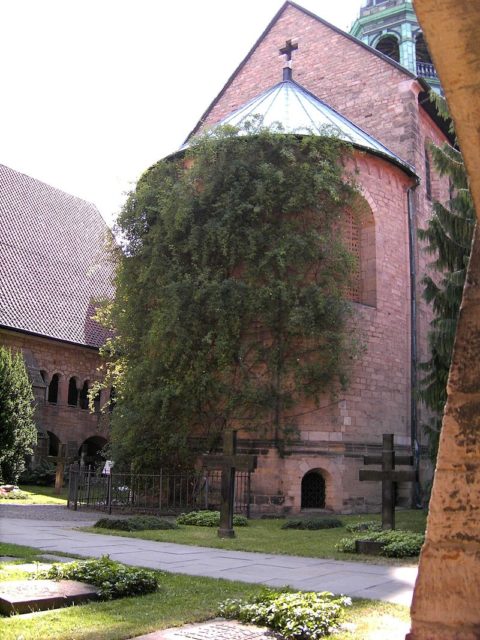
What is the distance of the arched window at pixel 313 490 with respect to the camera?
1658 centimetres

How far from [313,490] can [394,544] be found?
823 centimetres

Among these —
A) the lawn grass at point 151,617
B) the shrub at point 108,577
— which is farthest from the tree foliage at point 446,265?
the shrub at point 108,577

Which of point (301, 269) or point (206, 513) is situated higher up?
point (301, 269)

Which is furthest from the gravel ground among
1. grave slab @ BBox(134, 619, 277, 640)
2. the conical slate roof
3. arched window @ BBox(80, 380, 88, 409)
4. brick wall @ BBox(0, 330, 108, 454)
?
arched window @ BBox(80, 380, 88, 409)

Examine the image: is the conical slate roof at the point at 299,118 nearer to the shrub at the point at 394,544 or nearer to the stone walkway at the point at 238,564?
the shrub at the point at 394,544

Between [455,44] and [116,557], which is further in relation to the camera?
[116,557]

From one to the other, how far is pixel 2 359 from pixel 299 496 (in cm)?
1202

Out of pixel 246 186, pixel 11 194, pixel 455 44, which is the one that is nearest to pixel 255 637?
pixel 455 44

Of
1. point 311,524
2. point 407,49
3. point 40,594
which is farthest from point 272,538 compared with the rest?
point 407,49

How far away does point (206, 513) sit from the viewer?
13.1 m

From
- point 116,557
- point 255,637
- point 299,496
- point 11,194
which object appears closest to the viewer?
point 255,637

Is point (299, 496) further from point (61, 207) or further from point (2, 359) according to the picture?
point (61, 207)

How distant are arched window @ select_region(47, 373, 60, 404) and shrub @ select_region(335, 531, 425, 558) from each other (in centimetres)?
2042

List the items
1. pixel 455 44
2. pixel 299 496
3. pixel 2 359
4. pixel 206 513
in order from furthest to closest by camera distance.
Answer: pixel 2 359 → pixel 299 496 → pixel 206 513 → pixel 455 44
